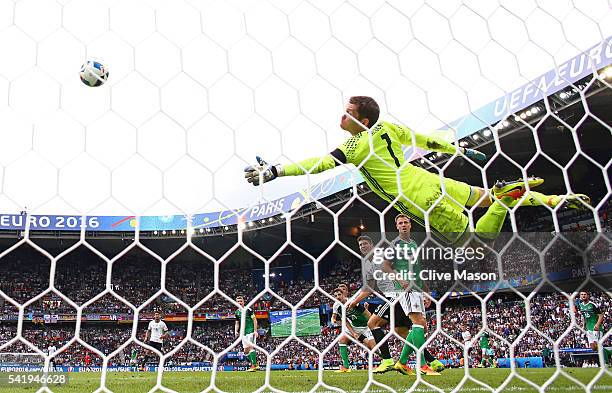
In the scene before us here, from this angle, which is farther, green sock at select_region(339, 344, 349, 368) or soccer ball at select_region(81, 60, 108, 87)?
green sock at select_region(339, 344, 349, 368)

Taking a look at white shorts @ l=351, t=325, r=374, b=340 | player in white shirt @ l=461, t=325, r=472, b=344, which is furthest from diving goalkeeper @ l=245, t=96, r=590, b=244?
player in white shirt @ l=461, t=325, r=472, b=344

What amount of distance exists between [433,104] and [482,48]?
310mm

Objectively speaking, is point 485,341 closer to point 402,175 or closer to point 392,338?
point 392,338

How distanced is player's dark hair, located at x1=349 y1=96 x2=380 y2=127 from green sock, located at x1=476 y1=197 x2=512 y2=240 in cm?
72

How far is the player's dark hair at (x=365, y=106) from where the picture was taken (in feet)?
7.67

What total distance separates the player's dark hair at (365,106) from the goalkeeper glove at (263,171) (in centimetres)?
54

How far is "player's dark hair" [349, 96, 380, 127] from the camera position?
2.34 metres

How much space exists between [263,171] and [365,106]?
0.63 meters

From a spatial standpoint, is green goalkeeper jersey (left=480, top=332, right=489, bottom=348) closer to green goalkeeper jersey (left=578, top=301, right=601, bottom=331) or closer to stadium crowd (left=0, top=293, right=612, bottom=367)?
stadium crowd (left=0, top=293, right=612, bottom=367)

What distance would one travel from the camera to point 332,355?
11.2 meters

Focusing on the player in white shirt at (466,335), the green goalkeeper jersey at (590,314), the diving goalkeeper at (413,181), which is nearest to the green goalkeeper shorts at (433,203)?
the diving goalkeeper at (413,181)

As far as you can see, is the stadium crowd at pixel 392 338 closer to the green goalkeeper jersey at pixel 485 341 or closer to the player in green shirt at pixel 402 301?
the green goalkeeper jersey at pixel 485 341

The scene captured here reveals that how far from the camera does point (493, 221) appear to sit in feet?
8.07

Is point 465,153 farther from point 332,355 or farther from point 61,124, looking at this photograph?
point 332,355
